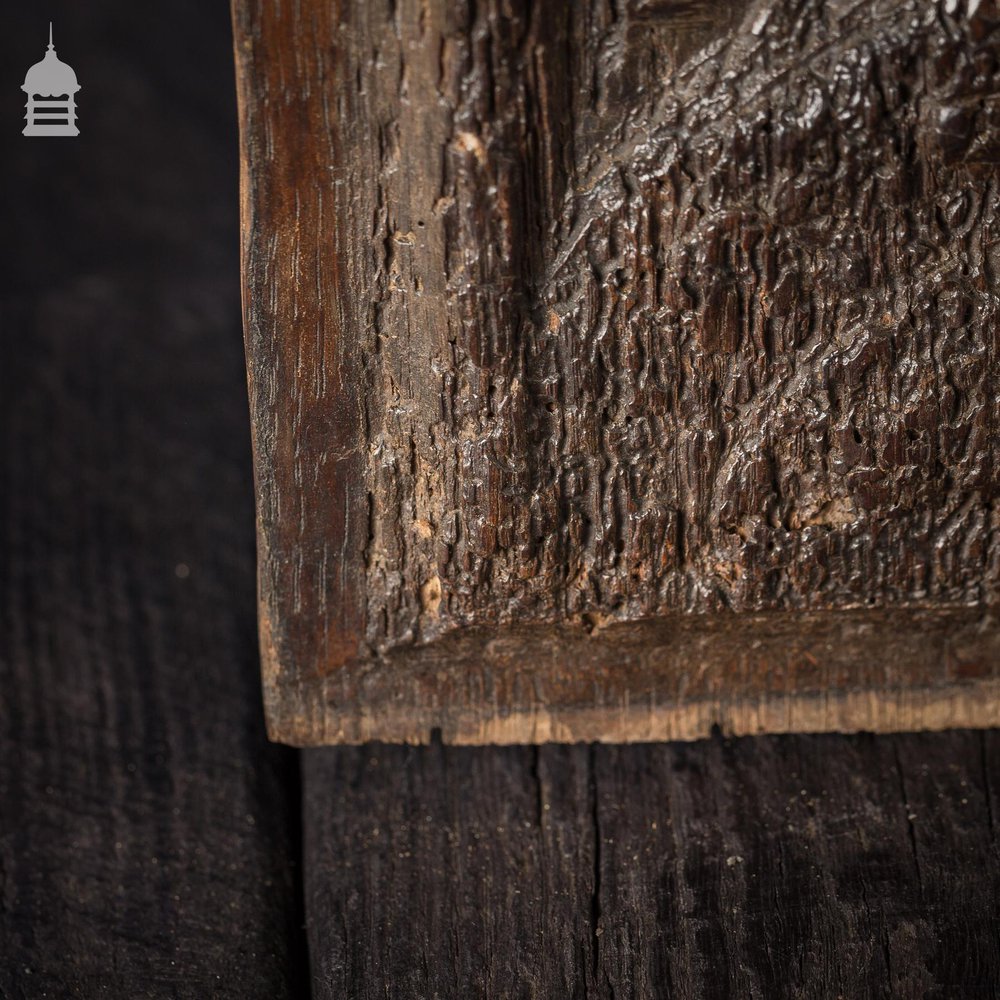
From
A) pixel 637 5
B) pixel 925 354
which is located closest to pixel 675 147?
pixel 637 5

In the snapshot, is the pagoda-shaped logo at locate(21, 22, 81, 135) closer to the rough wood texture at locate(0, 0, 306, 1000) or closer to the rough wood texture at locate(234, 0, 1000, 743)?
the rough wood texture at locate(0, 0, 306, 1000)

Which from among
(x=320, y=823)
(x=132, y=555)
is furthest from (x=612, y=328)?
(x=132, y=555)

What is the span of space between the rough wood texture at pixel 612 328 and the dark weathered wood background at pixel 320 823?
0.08 m

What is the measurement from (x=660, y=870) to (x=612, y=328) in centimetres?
33

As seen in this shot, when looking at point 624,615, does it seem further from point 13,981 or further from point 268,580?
point 13,981

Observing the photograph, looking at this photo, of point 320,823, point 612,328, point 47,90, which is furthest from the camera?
point 47,90

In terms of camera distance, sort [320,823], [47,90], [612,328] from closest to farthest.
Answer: [612,328] → [320,823] → [47,90]

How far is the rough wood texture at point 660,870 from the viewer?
2.17ft

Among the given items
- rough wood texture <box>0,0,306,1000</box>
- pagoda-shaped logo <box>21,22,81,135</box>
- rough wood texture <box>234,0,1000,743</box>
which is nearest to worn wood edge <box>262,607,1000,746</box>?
rough wood texture <box>234,0,1000,743</box>

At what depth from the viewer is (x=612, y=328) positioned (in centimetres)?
67

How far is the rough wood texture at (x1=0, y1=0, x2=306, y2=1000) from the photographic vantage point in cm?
72

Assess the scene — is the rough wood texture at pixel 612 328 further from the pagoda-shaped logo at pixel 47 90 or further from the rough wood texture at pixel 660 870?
the pagoda-shaped logo at pixel 47 90

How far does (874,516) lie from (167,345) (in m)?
0.67

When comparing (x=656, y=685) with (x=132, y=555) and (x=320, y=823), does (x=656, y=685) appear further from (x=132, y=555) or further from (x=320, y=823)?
(x=132, y=555)
